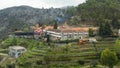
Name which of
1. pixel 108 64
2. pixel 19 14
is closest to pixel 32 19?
pixel 19 14

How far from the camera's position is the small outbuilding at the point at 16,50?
4538 cm

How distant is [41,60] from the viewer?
35938 millimetres

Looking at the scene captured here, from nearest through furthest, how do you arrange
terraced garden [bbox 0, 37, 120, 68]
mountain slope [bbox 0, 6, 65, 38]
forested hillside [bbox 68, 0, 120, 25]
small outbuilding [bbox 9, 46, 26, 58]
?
terraced garden [bbox 0, 37, 120, 68] → small outbuilding [bbox 9, 46, 26, 58] → forested hillside [bbox 68, 0, 120, 25] → mountain slope [bbox 0, 6, 65, 38]

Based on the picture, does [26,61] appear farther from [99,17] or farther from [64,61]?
[99,17]

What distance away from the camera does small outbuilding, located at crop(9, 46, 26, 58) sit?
4538 centimetres

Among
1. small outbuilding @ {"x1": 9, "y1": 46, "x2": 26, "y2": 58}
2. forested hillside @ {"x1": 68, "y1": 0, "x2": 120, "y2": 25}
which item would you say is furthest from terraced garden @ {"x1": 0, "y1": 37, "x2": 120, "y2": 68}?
forested hillside @ {"x1": 68, "y1": 0, "x2": 120, "y2": 25}

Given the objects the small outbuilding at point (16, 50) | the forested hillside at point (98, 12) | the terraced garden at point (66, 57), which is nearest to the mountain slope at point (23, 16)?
the forested hillside at point (98, 12)

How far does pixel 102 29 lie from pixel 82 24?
1052cm

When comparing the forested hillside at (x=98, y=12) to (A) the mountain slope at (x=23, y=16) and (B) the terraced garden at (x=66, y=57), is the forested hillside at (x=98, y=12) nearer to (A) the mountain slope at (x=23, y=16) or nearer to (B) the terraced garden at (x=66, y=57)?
(B) the terraced garden at (x=66, y=57)

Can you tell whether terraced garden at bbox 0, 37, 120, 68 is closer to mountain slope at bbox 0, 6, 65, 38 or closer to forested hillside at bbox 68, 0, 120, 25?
forested hillside at bbox 68, 0, 120, 25

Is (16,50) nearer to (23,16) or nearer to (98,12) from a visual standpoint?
(98,12)

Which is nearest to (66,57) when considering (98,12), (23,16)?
(98,12)

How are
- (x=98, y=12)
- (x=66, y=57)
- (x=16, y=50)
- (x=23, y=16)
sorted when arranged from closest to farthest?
(x=66, y=57) → (x=16, y=50) → (x=98, y=12) → (x=23, y=16)

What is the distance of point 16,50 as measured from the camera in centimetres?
4538
